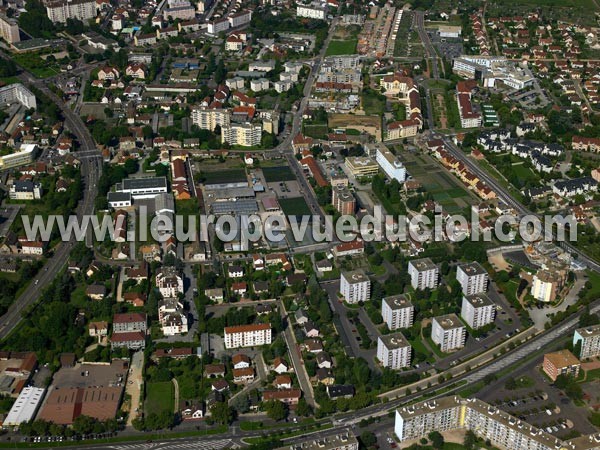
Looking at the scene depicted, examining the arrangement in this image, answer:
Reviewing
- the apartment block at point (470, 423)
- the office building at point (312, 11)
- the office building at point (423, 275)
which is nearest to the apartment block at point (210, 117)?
the office building at point (423, 275)

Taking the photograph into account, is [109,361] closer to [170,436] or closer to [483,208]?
[170,436]

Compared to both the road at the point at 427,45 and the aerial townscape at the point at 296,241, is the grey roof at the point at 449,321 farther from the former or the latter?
the road at the point at 427,45

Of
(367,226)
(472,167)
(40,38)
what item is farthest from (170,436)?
(40,38)

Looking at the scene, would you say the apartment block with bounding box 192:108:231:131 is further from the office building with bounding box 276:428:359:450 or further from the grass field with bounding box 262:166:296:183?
the office building with bounding box 276:428:359:450

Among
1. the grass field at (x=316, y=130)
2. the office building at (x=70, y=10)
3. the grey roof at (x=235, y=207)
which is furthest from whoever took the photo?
the office building at (x=70, y=10)

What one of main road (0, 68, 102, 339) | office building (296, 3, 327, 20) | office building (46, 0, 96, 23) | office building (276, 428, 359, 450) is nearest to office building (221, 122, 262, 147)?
main road (0, 68, 102, 339)
